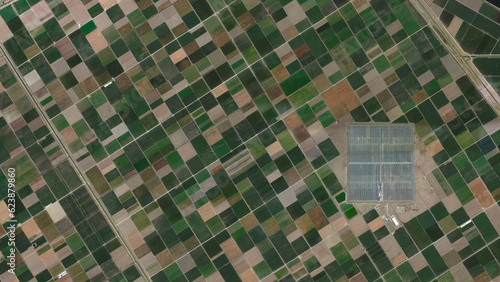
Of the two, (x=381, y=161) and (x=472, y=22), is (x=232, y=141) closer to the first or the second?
(x=381, y=161)

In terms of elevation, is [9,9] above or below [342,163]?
above

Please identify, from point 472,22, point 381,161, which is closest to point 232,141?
point 381,161

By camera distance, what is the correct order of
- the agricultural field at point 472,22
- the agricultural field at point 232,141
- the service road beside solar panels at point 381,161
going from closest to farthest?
the service road beside solar panels at point 381,161 < the agricultural field at point 232,141 < the agricultural field at point 472,22

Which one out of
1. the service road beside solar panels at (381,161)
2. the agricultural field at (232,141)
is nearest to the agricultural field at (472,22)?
the agricultural field at (232,141)

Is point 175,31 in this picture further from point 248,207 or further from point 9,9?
point 248,207

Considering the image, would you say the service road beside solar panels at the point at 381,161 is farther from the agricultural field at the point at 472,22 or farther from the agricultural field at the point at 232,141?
the agricultural field at the point at 472,22

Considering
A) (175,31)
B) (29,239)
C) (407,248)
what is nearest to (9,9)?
(175,31)

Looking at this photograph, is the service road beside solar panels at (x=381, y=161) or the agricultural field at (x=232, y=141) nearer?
the service road beside solar panels at (x=381, y=161)

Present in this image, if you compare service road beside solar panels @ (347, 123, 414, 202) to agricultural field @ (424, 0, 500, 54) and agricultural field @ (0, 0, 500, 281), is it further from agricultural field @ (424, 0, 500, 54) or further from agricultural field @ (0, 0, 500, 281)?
agricultural field @ (424, 0, 500, 54)
